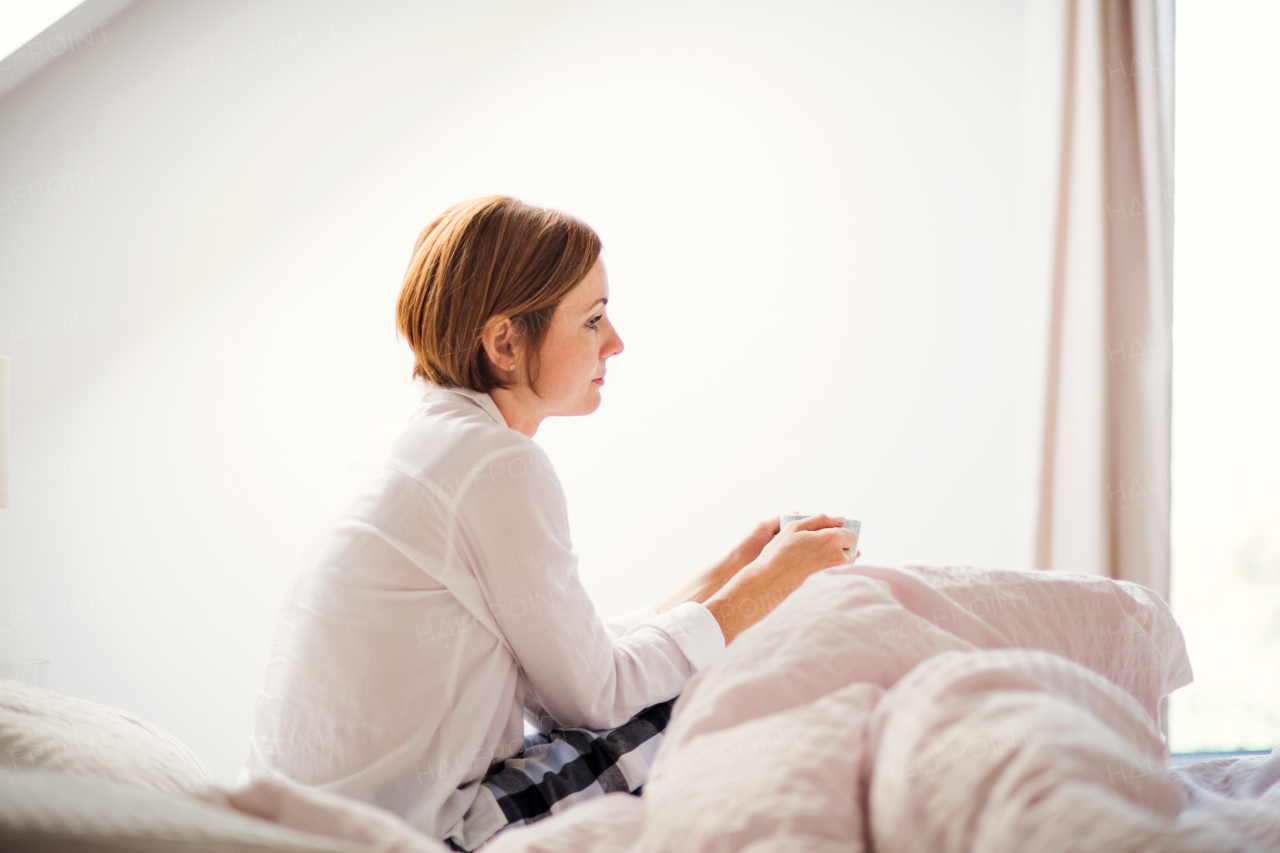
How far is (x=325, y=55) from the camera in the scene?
2.55 meters

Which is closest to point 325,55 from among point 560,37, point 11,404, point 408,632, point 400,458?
point 560,37

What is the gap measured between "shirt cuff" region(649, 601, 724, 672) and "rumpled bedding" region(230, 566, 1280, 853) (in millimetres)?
485

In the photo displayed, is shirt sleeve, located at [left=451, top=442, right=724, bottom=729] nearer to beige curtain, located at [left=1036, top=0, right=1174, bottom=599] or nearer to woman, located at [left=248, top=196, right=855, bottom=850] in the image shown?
woman, located at [left=248, top=196, right=855, bottom=850]

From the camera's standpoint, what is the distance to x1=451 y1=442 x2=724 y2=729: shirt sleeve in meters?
0.92

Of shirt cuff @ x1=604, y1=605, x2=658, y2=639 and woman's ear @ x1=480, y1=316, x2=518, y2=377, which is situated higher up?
woman's ear @ x1=480, y1=316, x2=518, y2=377

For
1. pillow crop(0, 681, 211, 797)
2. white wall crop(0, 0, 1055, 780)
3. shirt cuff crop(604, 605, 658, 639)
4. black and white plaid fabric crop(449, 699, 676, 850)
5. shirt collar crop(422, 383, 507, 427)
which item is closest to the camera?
pillow crop(0, 681, 211, 797)


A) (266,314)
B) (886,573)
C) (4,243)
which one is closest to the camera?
(886,573)

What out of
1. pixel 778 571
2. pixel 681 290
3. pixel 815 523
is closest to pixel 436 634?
pixel 778 571

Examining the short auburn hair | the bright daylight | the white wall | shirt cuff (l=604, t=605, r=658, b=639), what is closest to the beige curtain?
the bright daylight

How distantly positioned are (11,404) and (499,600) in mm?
2247

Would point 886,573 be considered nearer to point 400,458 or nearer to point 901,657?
point 901,657

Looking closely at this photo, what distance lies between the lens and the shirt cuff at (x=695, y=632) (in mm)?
1035

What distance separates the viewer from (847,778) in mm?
375

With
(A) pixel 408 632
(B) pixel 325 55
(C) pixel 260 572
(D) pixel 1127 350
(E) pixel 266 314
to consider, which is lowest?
(C) pixel 260 572
